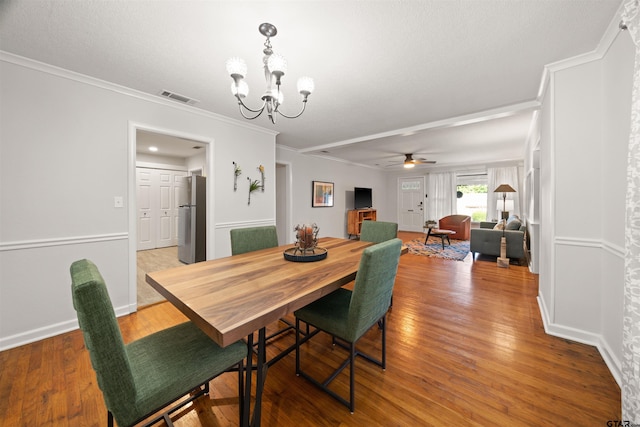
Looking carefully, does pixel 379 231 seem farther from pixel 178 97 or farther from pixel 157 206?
pixel 157 206

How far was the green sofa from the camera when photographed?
432 centimetres

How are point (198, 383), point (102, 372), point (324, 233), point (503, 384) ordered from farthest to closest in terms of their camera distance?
point (324, 233), point (503, 384), point (198, 383), point (102, 372)

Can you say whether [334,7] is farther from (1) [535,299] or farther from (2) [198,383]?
(1) [535,299]

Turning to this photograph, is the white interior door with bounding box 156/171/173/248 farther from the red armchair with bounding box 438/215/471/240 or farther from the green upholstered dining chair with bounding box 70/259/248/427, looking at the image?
the red armchair with bounding box 438/215/471/240

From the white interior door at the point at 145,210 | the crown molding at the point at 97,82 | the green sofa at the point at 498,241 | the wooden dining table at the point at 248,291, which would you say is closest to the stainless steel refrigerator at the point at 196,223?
the crown molding at the point at 97,82

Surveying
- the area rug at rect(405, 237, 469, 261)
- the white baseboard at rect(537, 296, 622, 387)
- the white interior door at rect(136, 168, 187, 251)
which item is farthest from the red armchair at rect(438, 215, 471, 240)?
the white interior door at rect(136, 168, 187, 251)

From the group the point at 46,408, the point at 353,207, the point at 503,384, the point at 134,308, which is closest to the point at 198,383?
the point at 46,408

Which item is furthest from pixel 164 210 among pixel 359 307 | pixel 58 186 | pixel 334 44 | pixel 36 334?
pixel 359 307

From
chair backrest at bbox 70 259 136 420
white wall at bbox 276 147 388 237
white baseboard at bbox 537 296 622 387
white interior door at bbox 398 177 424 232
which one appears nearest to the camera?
chair backrest at bbox 70 259 136 420

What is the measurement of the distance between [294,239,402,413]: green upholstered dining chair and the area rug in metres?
4.00

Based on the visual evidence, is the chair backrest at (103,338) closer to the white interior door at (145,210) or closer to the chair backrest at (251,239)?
the chair backrest at (251,239)

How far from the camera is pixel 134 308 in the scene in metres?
2.57

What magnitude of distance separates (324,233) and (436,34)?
198 inches

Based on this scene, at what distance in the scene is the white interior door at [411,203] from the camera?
8.55 metres
